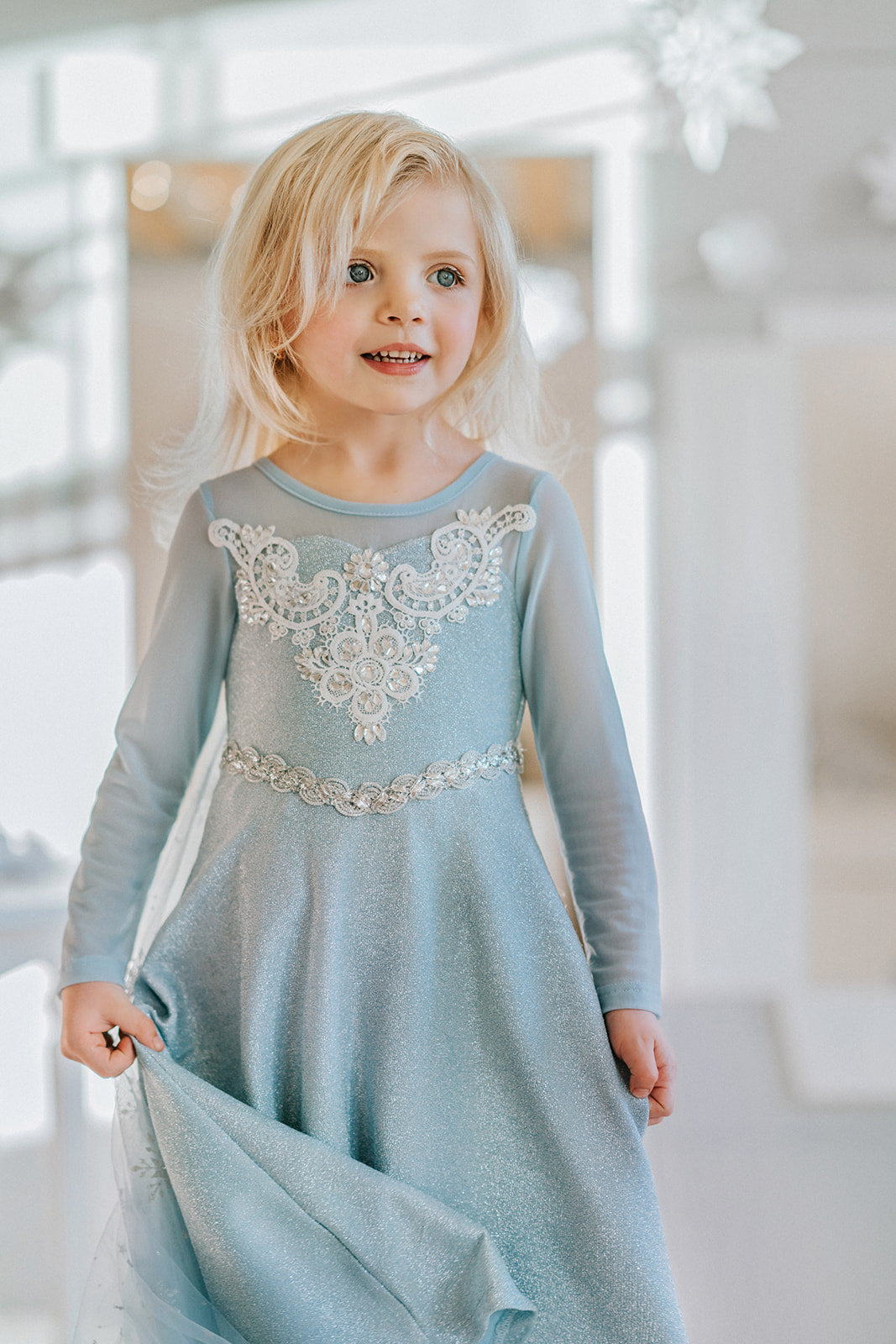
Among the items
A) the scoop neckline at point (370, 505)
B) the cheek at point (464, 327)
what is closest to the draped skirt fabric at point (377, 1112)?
the scoop neckline at point (370, 505)

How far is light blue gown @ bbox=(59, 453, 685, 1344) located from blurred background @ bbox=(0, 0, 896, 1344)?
95 centimetres

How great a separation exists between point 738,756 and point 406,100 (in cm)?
128

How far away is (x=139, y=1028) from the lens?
0.78 meters

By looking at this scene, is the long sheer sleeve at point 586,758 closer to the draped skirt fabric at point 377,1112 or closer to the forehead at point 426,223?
the draped skirt fabric at point 377,1112

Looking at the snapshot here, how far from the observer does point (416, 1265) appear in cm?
73

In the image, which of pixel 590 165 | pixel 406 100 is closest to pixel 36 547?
pixel 406 100

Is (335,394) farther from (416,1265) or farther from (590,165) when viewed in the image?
(590,165)

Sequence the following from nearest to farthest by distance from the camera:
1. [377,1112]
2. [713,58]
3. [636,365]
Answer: [377,1112] < [713,58] < [636,365]

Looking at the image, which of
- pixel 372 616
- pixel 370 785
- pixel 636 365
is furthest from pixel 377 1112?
pixel 636 365

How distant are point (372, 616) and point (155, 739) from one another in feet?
0.61

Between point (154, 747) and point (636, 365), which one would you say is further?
point (636, 365)

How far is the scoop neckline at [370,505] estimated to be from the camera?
83 centimetres

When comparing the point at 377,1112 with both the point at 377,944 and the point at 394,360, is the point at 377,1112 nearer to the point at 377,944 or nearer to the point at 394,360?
the point at 377,944

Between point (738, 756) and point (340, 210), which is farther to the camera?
point (738, 756)
